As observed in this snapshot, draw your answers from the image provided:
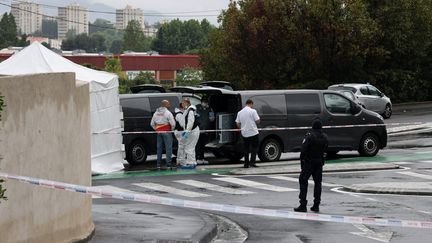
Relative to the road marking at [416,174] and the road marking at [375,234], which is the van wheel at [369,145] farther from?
the road marking at [375,234]

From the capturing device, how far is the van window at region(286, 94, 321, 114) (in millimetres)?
22641

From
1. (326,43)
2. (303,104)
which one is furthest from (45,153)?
(326,43)

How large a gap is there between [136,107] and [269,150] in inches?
150

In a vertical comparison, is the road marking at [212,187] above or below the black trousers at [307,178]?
below

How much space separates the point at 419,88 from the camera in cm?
4953

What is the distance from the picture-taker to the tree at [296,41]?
43.9m

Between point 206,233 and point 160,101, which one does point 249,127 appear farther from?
point 206,233

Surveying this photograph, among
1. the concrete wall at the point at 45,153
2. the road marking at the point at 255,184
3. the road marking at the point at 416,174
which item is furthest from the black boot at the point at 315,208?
the road marking at the point at 416,174

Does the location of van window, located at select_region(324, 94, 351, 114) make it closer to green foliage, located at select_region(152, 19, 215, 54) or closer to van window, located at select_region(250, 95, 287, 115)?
van window, located at select_region(250, 95, 287, 115)

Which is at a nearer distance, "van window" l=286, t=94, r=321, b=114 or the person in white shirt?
the person in white shirt

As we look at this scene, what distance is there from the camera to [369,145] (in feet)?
77.7

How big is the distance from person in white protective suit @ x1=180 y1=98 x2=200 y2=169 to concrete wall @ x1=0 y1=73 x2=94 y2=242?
999cm

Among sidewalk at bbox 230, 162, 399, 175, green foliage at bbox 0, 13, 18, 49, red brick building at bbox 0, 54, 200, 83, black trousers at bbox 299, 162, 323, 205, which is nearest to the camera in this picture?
black trousers at bbox 299, 162, 323, 205

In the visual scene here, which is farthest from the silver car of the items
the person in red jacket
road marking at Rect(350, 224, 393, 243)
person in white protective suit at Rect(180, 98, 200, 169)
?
road marking at Rect(350, 224, 393, 243)
